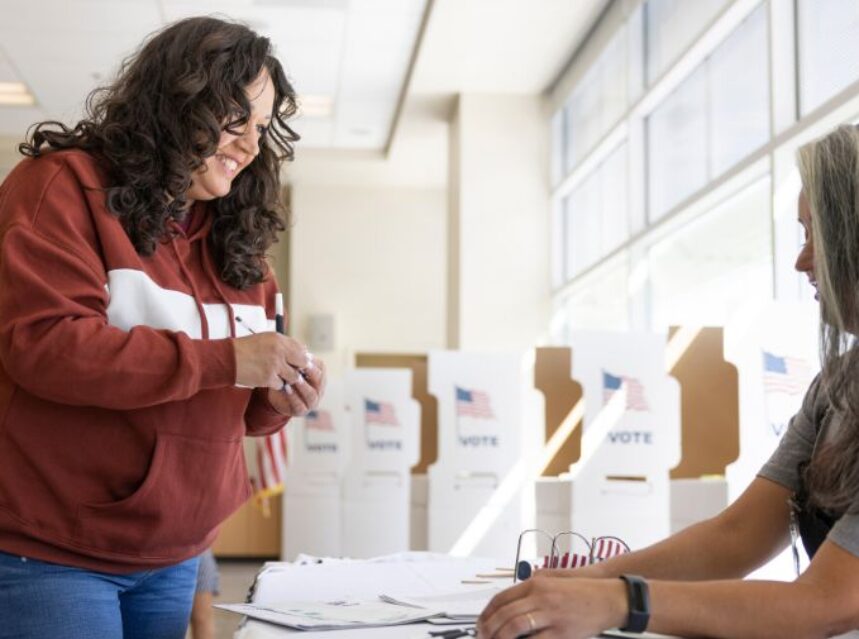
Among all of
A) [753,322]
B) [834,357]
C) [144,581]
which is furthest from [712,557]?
[753,322]

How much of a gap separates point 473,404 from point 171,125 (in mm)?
2755

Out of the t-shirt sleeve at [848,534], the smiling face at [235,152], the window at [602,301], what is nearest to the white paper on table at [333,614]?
the t-shirt sleeve at [848,534]

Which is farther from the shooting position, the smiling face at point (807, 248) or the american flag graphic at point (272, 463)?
the american flag graphic at point (272, 463)

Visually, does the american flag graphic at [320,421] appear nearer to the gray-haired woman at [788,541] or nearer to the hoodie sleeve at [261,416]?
the hoodie sleeve at [261,416]

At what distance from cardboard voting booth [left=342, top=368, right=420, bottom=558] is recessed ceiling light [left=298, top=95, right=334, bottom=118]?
2.95m

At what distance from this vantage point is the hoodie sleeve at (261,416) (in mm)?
1630

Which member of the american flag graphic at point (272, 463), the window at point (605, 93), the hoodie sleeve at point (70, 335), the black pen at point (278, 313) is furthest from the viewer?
the american flag graphic at point (272, 463)

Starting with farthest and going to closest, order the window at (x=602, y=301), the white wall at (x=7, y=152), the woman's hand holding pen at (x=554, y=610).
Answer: the white wall at (x=7, y=152) < the window at (x=602, y=301) < the woman's hand holding pen at (x=554, y=610)

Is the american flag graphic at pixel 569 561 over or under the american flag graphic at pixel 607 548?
under

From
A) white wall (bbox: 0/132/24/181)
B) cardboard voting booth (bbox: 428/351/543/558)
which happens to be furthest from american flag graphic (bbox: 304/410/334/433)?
white wall (bbox: 0/132/24/181)

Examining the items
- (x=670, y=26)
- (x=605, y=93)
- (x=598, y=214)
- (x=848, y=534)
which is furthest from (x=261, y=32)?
(x=848, y=534)

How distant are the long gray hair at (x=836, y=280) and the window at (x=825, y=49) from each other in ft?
6.71

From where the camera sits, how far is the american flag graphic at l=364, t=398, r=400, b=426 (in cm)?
463

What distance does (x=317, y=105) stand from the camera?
725 cm
